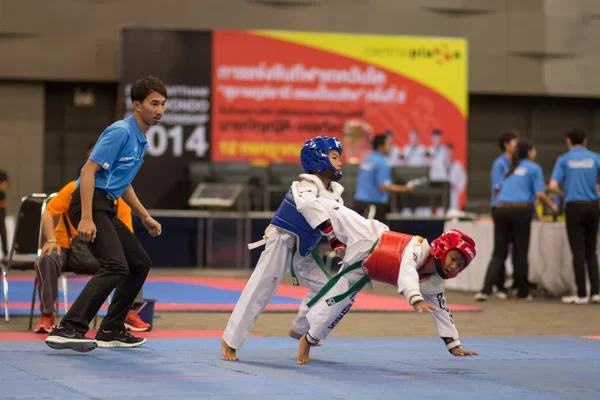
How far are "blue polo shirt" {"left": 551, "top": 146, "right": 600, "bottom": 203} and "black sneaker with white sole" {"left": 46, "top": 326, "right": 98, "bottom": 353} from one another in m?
6.69

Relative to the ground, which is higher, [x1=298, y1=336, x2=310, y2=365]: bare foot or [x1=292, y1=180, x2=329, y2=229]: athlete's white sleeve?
[x1=292, y1=180, x2=329, y2=229]: athlete's white sleeve

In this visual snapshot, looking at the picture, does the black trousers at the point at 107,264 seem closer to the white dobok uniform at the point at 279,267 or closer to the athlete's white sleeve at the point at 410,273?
the white dobok uniform at the point at 279,267

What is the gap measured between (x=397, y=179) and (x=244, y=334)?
38.9 feet

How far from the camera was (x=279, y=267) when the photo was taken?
19.8 feet

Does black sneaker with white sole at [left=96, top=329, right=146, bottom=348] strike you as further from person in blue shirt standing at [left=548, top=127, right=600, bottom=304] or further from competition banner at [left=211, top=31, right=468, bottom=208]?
competition banner at [left=211, top=31, right=468, bottom=208]

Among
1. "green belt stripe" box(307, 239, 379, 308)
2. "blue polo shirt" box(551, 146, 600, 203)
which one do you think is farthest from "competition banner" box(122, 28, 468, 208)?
"green belt stripe" box(307, 239, 379, 308)

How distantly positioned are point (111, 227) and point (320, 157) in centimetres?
128

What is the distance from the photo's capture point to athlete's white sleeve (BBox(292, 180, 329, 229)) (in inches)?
225

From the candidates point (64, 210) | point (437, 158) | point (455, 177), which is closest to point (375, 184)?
point (437, 158)

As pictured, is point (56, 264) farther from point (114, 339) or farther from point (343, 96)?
point (343, 96)

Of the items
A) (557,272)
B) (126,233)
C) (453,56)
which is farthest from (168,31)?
(126,233)

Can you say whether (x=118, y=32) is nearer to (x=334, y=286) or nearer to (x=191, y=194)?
(x=191, y=194)

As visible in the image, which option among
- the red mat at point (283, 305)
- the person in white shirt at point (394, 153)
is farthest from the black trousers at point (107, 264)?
the person in white shirt at point (394, 153)

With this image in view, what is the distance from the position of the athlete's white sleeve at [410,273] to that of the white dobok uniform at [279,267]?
1.70 ft
